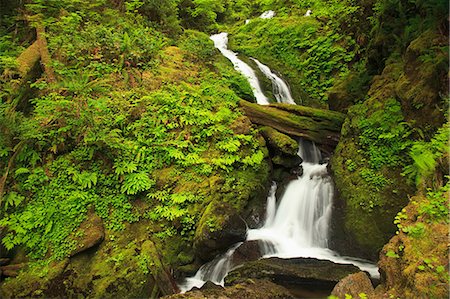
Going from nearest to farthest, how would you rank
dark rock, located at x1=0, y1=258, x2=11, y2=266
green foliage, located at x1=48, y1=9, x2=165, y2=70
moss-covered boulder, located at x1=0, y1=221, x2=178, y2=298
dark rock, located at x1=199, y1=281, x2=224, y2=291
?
1. dark rock, located at x1=199, y1=281, x2=224, y2=291
2. moss-covered boulder, located at x1=0, y1=221, x2=178, y2=298
3. dark rock, located at x1=0, y1=258, x2=11, y2=266
4. green foliage, located at x1=48, y1=9, x2=165, y2=70

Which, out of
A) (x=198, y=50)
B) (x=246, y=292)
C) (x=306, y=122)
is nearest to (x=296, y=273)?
(x=246, y=292)

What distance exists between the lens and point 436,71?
6.13m

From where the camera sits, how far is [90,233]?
239 inches

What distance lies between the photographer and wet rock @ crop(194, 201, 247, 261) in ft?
20.4

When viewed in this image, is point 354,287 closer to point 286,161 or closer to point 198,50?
point 286,161

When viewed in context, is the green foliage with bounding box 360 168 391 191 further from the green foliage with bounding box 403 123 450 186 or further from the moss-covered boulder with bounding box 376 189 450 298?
the moss-covered boulder with bounding box 376 189 450 298

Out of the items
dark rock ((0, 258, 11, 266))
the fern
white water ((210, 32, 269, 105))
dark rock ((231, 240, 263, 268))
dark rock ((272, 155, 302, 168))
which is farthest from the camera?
white water ((210, 32, 269, 105))

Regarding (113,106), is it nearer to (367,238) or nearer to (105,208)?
(105,208)

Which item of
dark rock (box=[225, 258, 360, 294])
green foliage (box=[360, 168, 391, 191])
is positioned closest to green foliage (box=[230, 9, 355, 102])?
green foliage (box=[360, 168, 391, 191])

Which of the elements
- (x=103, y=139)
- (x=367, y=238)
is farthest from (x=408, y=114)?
(x=103, y=139)

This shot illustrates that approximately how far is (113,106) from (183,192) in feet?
9.52

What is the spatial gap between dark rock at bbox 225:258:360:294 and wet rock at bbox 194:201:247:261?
650 mm

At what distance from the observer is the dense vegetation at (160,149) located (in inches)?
229

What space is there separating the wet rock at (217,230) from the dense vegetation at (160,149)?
0.16 ft
